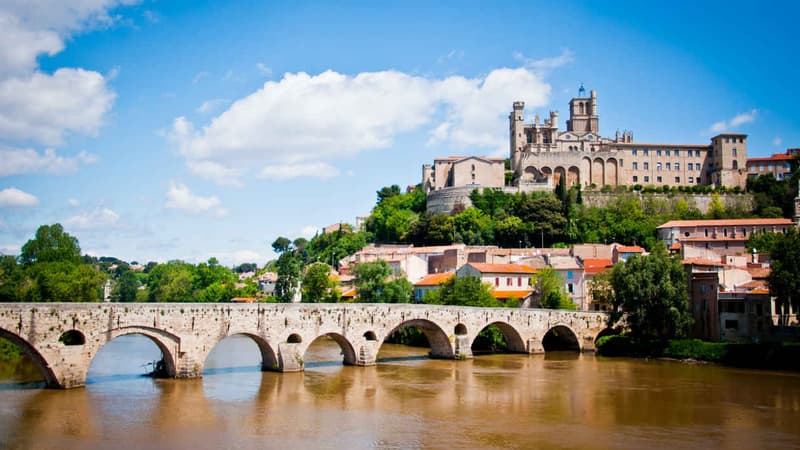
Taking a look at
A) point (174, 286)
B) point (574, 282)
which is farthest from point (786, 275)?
point (174, 286)

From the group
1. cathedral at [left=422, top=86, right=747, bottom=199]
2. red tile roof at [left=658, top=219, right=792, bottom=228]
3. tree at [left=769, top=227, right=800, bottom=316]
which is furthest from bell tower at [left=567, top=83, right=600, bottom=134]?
tree at [left=769, top=227, right=800, bottom=316]

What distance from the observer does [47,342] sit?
27.9m

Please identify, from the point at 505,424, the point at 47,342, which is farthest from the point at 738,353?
the point at 47,342

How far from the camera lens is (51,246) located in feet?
194

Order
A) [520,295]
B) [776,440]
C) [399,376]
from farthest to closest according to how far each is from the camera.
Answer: [520,295] → [399,376] → [776,440]

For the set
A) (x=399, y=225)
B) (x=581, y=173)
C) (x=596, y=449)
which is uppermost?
(x=581, y=173)

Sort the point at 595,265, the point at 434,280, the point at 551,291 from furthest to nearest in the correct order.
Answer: the point at 434,280, the point at 595,265, the point at 551,291

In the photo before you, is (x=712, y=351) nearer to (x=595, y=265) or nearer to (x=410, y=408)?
(x=595, y=265)

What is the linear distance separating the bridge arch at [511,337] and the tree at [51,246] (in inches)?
1306

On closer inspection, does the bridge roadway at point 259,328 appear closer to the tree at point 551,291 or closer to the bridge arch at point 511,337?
the bridge arch at point 511,337

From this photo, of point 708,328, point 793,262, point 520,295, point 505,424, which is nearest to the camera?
point 505,424

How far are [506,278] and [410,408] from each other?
26.9 meters

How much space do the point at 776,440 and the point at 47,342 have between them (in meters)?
25.9

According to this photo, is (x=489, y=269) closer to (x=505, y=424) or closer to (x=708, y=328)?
(x=708, y=328)
